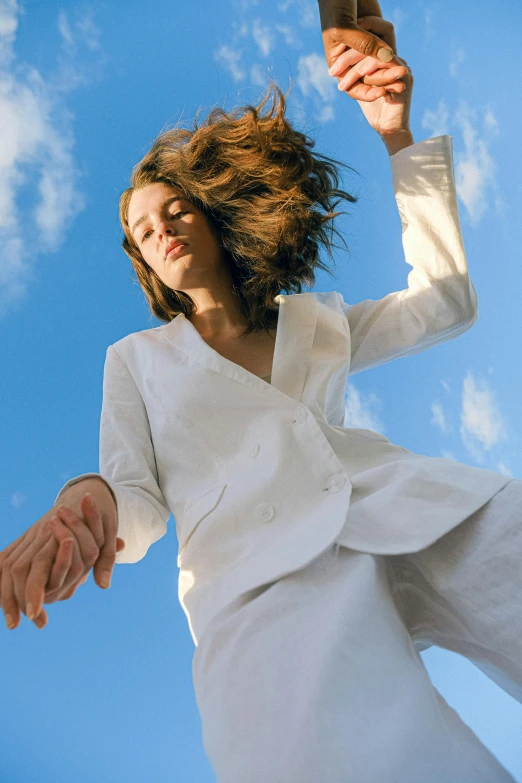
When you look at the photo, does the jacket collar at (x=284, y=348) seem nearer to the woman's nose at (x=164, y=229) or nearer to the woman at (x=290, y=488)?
the woman at (x=290, y=488)

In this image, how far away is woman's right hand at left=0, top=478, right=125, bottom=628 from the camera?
111cm

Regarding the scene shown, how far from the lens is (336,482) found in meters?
1.46

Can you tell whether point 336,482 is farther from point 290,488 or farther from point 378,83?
point 378,83

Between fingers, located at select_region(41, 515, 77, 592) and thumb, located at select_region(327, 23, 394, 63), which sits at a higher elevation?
thumb, located at select_region(327, 23, 394, 63)

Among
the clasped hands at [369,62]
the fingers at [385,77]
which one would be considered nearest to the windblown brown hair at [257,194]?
the clasped hands at [369,62]

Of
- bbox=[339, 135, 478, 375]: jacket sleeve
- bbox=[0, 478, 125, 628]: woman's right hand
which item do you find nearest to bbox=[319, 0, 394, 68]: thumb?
bbox=[339, 135, 478, 375]: jacket sleeve

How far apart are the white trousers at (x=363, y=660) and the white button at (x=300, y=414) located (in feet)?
1.20

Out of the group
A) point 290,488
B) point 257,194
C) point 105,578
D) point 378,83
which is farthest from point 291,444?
point 257,194

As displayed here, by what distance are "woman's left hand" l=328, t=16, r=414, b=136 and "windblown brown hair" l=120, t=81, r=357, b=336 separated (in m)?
0.40

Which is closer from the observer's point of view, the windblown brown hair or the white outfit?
the white outfit

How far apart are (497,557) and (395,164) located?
1.07 meters

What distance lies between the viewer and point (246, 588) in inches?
49.8

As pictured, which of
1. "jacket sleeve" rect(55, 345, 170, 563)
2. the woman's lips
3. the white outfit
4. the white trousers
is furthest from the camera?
the woman's lips

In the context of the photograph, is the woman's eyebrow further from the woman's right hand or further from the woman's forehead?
the woman's right hand
